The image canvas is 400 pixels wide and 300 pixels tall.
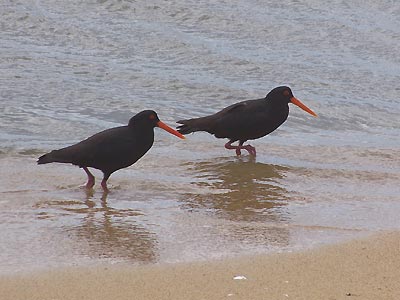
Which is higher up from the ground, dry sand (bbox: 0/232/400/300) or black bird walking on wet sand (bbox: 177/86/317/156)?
dry sand (bbox: 0/232/400/300)

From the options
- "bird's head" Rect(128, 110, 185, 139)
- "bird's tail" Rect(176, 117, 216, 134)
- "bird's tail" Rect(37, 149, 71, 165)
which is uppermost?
"bird's head" Rect(128, 110, 185, 139)

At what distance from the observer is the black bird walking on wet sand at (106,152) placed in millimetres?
7078

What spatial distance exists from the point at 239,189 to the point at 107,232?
5.34 feet

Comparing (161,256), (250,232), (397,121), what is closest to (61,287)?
(161,256)

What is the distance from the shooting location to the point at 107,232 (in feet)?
18.9

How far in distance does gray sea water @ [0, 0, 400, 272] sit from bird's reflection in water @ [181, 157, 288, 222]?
0.02 meters

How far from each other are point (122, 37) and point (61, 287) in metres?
8.84

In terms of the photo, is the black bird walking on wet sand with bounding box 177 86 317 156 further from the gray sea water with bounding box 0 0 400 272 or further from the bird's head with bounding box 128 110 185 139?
the bird's head with bounding box 128 110 185 139

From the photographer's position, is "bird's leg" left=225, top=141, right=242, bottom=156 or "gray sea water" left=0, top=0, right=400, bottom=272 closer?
"gray sea water" left=0, top=0, right=400, bottom=272

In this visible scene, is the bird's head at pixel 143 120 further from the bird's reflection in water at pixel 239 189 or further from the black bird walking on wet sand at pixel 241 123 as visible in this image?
the black bird walking on wet sand at pixel 241 123

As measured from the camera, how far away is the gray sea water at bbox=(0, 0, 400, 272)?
576 centimetres

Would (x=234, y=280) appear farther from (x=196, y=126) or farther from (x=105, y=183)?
(x=196, y=126)

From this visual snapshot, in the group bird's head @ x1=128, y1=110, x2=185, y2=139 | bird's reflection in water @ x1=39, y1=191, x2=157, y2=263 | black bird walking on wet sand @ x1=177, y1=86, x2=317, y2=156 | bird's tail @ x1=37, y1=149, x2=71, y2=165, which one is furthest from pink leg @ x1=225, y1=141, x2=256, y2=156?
bird's reflection in water @ x1=39, y1=191, x2=157, y2=263

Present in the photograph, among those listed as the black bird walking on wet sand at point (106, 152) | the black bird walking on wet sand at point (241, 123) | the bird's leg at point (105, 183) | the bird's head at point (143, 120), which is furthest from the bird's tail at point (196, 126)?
the bird's leg at point (105, 183)
